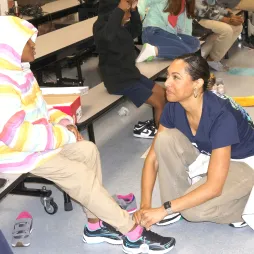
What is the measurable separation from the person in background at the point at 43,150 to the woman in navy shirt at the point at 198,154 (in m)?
0.18

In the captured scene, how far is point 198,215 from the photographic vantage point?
2.71 m

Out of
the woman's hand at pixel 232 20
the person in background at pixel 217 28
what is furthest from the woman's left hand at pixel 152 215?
the woman's hand at pixel 232 20

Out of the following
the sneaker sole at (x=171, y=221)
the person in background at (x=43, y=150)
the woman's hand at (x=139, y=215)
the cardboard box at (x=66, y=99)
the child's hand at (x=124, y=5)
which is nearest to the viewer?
the person in background at (x=43, y=150)

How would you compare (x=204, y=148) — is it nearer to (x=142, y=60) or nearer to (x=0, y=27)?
(x=0, y=27)

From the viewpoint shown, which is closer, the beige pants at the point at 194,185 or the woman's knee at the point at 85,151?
the beige pants at the point at 194,185

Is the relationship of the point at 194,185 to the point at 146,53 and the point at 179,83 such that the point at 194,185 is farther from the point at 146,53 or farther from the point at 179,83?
the point at 146,53

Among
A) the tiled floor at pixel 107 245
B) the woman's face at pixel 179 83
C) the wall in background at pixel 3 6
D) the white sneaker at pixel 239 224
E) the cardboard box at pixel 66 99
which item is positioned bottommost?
the tiled floor at pixel 107 245

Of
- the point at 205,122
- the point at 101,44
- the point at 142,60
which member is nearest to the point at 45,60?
the point at 101,44

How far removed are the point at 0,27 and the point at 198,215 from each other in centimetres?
135

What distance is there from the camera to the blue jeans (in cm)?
468

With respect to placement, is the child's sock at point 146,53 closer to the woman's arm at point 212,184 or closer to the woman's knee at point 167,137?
the woman's knee at point 167,137

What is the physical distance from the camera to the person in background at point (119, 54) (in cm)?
366

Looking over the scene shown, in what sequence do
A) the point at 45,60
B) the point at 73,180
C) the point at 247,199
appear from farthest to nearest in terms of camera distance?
the point at 45,60 < the point at 247,199 < the point at 73,180

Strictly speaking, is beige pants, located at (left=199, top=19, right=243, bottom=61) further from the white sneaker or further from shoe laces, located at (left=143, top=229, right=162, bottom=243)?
shoe laces, located at (left=143, top=229, right=162, bottom=243)
